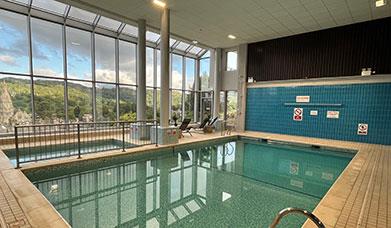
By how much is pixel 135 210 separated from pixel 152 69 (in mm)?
8044

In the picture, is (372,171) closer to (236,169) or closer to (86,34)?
(236,169)

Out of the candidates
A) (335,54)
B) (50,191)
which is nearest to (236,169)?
(50,191)

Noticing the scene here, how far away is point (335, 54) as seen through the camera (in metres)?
7.17

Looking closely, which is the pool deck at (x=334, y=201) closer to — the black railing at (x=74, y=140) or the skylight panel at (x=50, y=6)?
the black railing at (x=74, y=140)

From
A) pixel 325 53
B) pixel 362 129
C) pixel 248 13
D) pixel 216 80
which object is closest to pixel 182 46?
pixel 216 80

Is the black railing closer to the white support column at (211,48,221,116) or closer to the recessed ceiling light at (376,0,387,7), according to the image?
the white support column at (211,48,221,116)

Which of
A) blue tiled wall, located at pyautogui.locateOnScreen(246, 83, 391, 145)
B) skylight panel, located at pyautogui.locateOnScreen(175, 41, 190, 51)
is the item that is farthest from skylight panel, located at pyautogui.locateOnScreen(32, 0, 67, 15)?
blue tiled wall, located at pyautogui.locateOnScreen(246, 83, 391, 145)

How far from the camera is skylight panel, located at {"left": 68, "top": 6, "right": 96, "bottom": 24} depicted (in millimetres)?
7138

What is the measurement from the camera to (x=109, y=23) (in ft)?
26.7

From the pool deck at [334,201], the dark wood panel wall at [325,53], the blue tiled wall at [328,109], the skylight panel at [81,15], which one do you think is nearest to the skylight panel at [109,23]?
the skylight panel at [81,15]

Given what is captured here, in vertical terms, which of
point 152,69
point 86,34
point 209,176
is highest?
point 86,34

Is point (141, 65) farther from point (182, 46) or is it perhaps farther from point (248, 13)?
point (182, 46)

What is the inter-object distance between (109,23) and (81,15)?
1.01 metres

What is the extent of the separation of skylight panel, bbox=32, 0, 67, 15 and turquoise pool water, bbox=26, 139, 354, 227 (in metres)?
5.73
